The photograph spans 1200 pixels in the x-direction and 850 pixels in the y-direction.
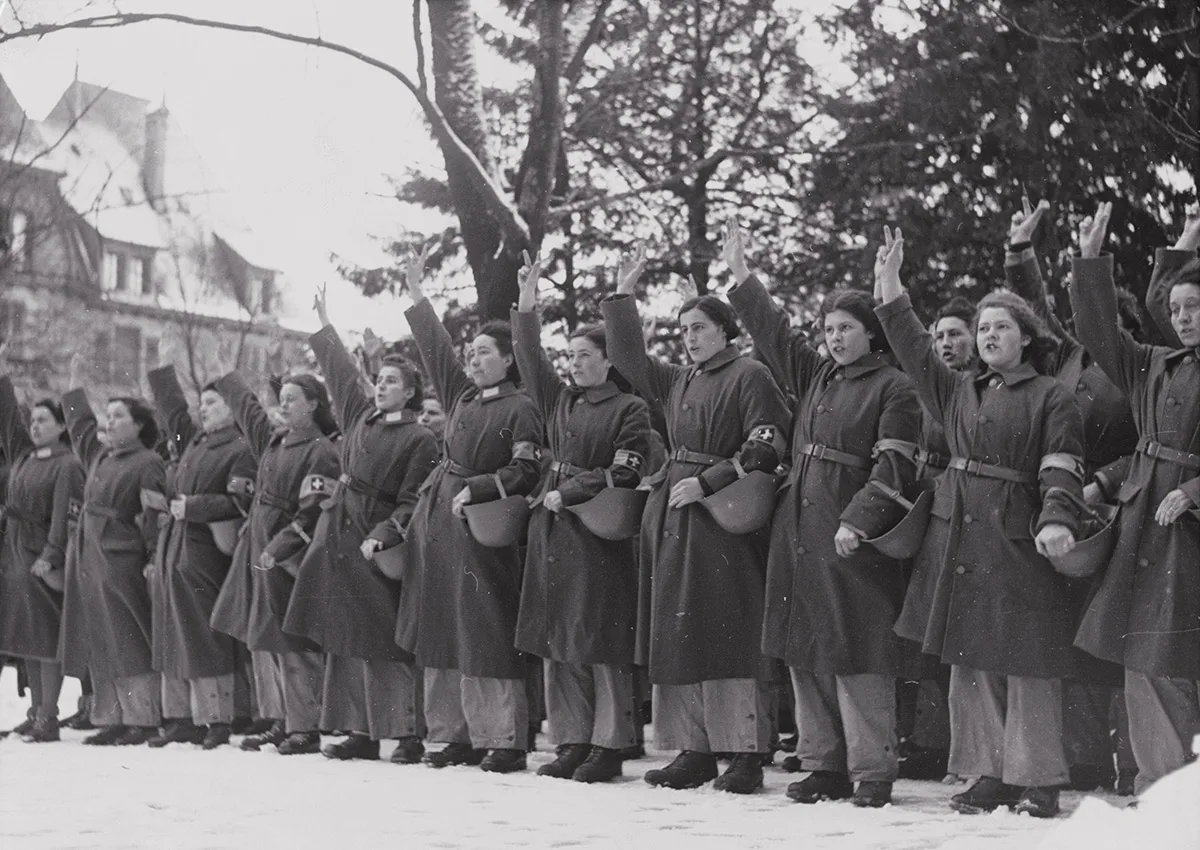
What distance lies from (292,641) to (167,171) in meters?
10.7

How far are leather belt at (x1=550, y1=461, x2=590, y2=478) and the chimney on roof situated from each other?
10.6 m

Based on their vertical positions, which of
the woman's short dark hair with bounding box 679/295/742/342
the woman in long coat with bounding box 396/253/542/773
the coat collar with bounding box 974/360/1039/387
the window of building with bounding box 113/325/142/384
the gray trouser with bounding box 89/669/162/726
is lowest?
the gray trouser with bounding box 89/669/162/726

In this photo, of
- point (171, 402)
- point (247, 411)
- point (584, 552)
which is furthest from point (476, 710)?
point (171, 402)

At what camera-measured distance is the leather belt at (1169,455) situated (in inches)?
218

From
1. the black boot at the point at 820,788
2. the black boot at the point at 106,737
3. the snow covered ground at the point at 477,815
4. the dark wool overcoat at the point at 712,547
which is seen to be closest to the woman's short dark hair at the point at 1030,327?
the dark wool overcoat at the point at 712,547

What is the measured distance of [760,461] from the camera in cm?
688

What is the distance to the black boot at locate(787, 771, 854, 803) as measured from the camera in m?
6.46

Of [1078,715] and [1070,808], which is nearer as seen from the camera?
[1070,808]

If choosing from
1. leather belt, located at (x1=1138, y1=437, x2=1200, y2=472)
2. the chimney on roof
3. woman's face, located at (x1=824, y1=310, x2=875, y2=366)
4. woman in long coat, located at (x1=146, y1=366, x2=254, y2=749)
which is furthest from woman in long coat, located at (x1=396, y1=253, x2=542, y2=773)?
the chimney on roof

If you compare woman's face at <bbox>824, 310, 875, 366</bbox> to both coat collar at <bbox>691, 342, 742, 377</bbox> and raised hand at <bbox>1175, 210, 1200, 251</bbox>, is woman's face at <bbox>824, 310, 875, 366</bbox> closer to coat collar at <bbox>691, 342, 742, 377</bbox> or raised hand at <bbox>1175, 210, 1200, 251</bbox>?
coat collar at <bbox>691, 342, 742, 377</bbox>

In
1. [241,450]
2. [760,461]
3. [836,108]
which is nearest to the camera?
[760,461]

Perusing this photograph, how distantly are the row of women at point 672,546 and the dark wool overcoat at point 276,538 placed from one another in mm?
20

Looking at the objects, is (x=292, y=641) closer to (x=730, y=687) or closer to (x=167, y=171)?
(x=730, y=687)

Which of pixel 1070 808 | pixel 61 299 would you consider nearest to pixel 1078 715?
pixel 1070 808
